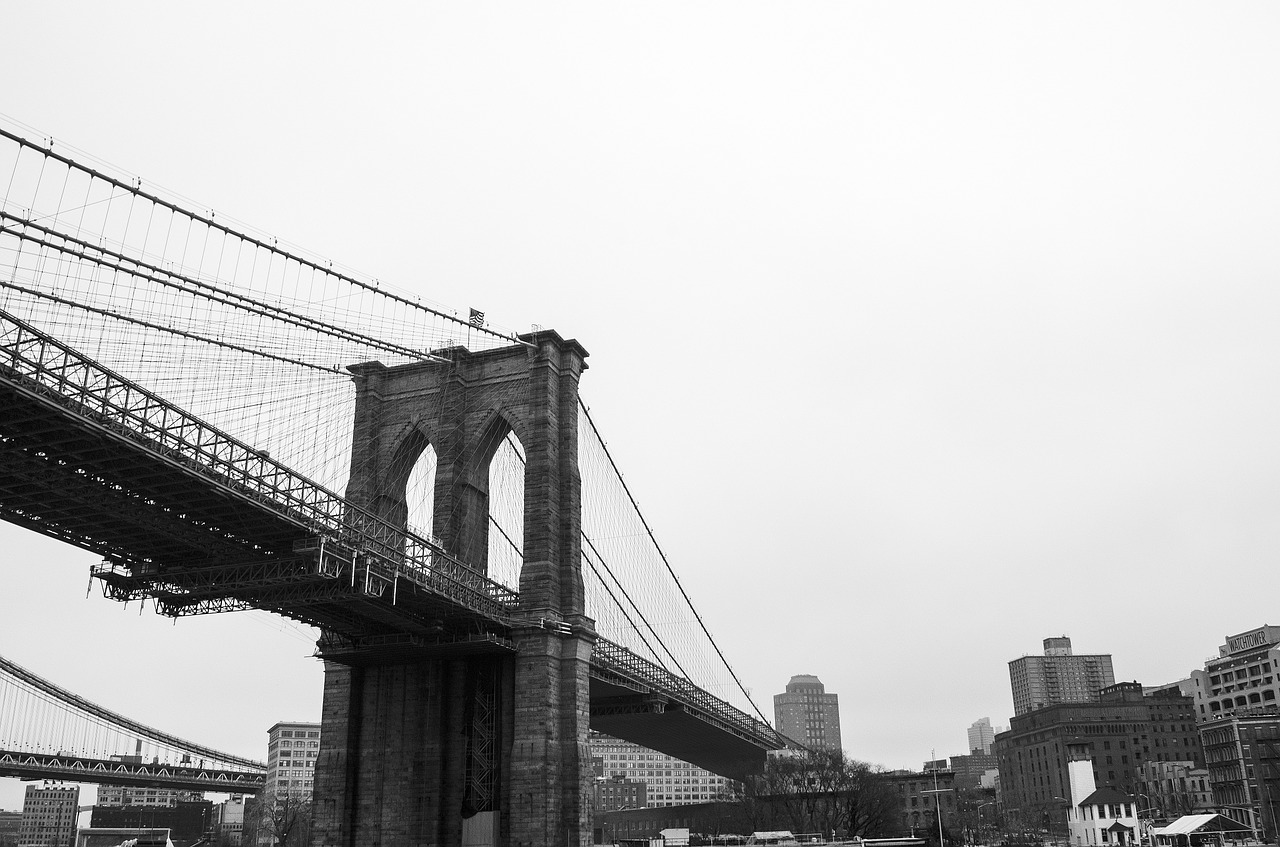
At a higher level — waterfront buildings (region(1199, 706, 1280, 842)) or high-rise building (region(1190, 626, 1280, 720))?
high-rise building (region(1190, 626, 1280, 720))

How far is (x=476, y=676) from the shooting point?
54.1 m

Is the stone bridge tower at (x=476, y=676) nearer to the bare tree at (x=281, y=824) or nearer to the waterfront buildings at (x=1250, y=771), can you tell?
the bare tree at (x=281, y=824)

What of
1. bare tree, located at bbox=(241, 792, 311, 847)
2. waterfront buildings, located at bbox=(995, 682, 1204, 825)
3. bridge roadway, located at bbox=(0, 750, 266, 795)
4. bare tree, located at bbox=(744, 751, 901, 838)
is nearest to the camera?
bare tree, located at bbox=(744, 751, 901, 838)

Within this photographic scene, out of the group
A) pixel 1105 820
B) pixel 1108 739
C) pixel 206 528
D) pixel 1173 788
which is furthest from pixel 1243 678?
pixel 206 528

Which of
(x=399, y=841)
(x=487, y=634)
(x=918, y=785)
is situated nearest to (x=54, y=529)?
(x=487, y=634)

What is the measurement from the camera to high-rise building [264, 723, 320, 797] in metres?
184

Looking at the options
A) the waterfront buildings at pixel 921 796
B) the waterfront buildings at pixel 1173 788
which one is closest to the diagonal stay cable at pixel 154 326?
the waterfront buildings at pixel 1173 788

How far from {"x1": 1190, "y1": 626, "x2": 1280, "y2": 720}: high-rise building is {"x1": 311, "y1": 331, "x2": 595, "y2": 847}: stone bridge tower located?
96.3m

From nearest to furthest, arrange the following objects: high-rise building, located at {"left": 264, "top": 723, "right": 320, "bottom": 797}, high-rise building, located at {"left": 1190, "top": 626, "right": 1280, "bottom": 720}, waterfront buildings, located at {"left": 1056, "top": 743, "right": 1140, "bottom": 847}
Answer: waterfront buildings, located at {"left": 1056, "top": 743, "right": 1140, "bottom": 847}
high-rise building, located at {"left": 1190, "top": 626, "right": 1280, "bottom": 720}
high-rise building, located at {"left": 264, "top": 723, "right": 320, "bottom": 797}

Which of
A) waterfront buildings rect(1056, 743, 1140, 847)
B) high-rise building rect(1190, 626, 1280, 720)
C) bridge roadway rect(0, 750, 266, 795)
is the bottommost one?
waterfront buildings rect(1056, 743, 1140, 847)

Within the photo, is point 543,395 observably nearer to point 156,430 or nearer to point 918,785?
point 156,430

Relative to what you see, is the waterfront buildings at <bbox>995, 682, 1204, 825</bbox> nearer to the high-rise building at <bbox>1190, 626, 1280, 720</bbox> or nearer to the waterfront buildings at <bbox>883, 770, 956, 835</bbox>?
the high-rise building at <bbox>1190, 626, 1280, 720</bbox>

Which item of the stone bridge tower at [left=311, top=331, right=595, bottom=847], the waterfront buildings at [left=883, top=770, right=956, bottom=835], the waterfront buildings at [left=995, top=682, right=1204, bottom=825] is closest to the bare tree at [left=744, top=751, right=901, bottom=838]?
the waterfront buildings at [left=883, top=770, right=956, bottom=835]

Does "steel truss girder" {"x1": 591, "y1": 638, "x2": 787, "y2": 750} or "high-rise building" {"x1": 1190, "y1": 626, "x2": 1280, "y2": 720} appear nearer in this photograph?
"steel truss girder" {"x1": 591, "y1": 638, "x2": 787, "y2": 750}
